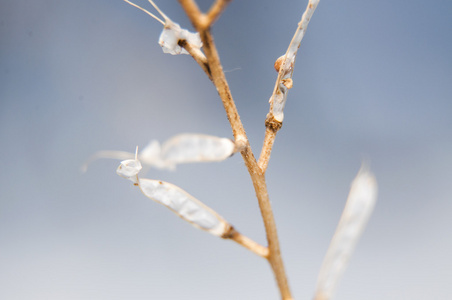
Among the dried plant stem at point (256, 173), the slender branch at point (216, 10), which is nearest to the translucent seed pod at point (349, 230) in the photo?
the dried plant stem at point (256, 173)

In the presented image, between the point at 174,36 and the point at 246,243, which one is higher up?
the point at 174,36

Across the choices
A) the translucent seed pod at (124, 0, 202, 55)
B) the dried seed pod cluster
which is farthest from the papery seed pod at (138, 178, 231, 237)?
the translucent seed pod at (124, 0, 202, 55)

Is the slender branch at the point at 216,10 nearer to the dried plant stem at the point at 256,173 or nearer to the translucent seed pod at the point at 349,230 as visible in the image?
the dried plant stem at the point at 256,173

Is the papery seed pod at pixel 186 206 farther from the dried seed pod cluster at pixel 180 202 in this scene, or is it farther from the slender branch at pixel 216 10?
the slender branch at pixel 216 10

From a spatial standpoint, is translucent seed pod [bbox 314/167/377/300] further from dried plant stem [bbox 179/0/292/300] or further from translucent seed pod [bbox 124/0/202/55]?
translucent seed pod [bbox 124/0/202/55]

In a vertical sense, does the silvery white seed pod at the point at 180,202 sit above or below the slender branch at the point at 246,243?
above

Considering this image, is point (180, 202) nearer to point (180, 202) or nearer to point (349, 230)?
point (180, 202)

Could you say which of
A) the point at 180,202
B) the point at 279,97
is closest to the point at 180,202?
the point at 180,202

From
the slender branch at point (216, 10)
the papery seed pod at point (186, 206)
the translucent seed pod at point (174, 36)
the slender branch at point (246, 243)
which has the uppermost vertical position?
the translucent seed pod at point (174, 36)

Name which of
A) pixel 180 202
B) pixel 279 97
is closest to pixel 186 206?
pixel 180 202
